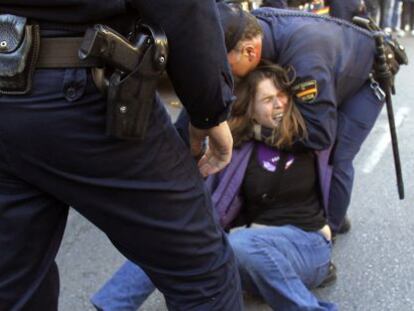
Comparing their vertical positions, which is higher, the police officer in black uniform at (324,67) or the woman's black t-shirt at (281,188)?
the police officer in black uniform at (324,67)

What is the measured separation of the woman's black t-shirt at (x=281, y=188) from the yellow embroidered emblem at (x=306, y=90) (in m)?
0.23

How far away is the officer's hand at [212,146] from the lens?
1.52 metres

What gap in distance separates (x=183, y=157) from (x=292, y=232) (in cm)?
109

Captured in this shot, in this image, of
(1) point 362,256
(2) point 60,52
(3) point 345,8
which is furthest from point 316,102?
(3) point 345,8

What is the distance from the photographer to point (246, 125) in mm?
2467

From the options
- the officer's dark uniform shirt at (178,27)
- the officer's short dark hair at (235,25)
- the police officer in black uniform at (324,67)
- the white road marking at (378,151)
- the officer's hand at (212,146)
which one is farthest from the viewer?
the white road marking at (378,151)

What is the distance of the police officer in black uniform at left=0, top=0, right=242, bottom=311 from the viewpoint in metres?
1.28

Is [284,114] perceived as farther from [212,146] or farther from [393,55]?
[212,146]

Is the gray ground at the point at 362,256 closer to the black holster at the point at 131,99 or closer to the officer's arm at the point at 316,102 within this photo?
the officer's arm at the point at 316,102

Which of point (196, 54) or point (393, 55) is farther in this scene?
point (393, 55)

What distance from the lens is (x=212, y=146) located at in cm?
159

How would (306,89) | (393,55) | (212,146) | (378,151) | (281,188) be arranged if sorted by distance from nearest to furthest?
(212,146) → (306,89) → (281,188) → (393,55) → (378,151)

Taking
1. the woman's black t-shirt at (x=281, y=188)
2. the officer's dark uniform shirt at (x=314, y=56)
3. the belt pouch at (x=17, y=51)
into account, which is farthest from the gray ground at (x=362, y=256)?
the belt pouch at (x=17, y=51)

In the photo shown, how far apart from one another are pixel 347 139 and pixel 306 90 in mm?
527
